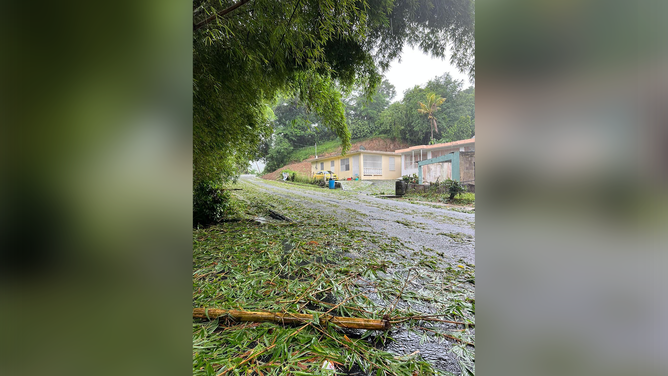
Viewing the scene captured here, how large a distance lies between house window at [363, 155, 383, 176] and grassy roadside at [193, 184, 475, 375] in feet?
2.44

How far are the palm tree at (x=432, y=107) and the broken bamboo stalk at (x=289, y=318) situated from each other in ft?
5.72

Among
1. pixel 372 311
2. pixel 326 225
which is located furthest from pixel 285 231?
pixel 372 311

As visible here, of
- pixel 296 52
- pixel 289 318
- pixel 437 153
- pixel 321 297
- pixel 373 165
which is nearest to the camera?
pixel 289 318

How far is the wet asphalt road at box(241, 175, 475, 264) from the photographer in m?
1.92

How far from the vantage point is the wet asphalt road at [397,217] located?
192 cm

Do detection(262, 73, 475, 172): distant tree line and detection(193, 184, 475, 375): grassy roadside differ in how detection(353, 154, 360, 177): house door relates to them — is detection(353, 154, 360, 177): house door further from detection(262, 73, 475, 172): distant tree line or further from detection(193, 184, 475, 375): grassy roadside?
detection(193, 184, 475, 375): grassy roadside

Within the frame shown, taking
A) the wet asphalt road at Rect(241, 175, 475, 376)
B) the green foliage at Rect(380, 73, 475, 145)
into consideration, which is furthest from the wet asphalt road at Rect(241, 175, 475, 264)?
the green foliage at Rect(380, 73, 475, 145)

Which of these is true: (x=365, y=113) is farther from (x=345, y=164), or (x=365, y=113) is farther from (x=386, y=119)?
(x=345, y=164)

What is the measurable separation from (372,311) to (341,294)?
8.3 inches

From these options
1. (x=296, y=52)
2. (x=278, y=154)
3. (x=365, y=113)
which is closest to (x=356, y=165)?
(x=365, y=113)

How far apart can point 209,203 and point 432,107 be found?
275cm

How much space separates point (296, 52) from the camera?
161cm
